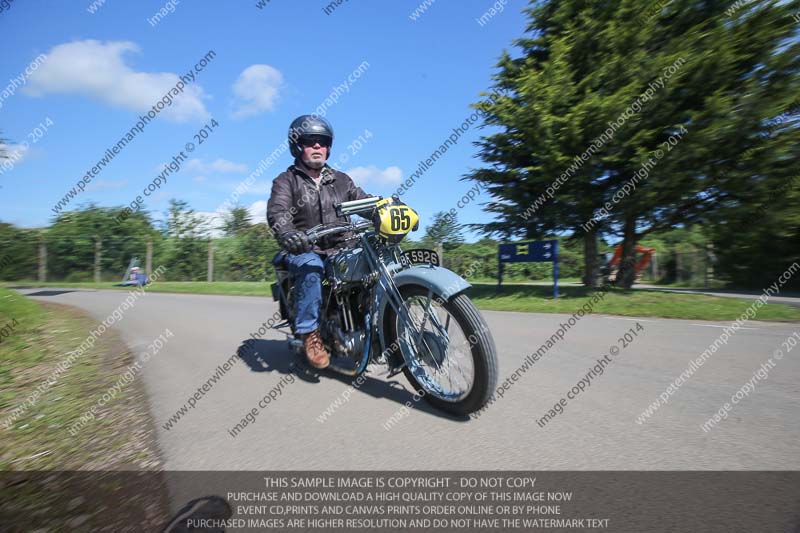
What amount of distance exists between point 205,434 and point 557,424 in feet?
7.29

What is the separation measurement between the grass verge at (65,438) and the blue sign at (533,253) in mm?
10252

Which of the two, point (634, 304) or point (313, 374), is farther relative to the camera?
point (634, 304)

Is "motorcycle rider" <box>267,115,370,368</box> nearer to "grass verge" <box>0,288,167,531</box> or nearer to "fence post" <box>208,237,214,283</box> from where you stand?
"grass verge" <box>0,288,167,531</box>

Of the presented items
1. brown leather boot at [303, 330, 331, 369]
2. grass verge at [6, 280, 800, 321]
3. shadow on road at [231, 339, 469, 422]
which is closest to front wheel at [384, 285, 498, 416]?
shadow on road at [231, 339, 469, 422]

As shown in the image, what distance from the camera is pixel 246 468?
2.18 metres

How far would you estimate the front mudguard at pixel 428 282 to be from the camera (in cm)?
269

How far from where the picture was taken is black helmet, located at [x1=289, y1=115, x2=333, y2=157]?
3959 millimetres

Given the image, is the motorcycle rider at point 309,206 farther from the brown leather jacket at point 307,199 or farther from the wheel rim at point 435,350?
the wheel rim at point 435,350

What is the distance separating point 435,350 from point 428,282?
20.4 inches

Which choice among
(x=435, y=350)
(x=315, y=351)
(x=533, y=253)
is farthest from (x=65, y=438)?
(x=533, y=253)

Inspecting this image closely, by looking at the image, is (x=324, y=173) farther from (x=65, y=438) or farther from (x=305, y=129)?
(x=65, y=438)

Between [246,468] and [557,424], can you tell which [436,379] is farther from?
[246,468]

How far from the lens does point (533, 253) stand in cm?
1236

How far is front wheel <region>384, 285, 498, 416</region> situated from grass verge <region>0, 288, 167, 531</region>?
1.65 meters
